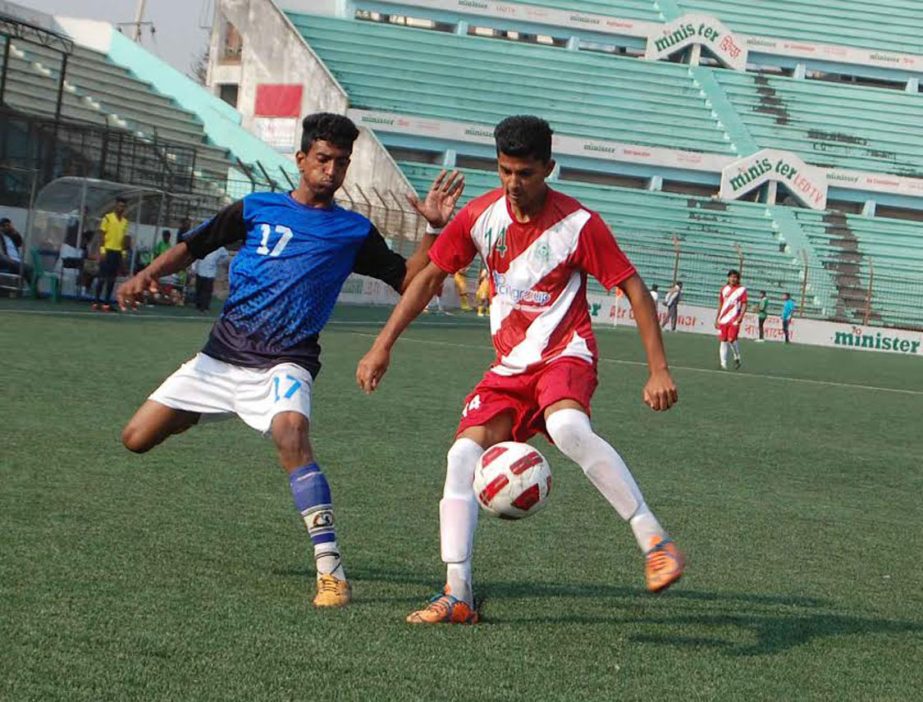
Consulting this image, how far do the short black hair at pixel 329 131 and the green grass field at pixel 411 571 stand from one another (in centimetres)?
172

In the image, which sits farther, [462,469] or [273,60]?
[273,60]

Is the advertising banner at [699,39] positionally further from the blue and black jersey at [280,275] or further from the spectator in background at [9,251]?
the blue and black jersey at [280,275]

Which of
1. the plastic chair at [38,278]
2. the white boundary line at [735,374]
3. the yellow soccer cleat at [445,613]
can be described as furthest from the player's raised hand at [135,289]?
Result: the plastic chair at [38,278]

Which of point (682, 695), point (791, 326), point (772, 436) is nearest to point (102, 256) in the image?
point (772, 436)

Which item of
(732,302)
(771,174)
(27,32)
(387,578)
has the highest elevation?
(771,174)

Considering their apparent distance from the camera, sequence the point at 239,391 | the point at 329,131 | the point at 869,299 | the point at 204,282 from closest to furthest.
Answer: the point at 329,131
the point at 239,391
the point at 204,282
the point at 869,299

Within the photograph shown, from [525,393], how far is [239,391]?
3.80 feet

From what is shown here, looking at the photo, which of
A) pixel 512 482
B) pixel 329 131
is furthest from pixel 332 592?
pixel 329 131

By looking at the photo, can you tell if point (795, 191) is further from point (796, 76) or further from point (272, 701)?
point (272, 701)

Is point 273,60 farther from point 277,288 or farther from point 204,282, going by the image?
point 277,288

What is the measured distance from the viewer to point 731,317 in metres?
26.9

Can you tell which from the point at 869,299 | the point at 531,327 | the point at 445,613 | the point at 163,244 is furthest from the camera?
the point at 869,299

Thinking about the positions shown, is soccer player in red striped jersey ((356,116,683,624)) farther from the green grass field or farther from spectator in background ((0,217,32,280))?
spectator in background ((0,217,32,280))

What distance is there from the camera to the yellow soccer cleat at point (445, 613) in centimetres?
514
